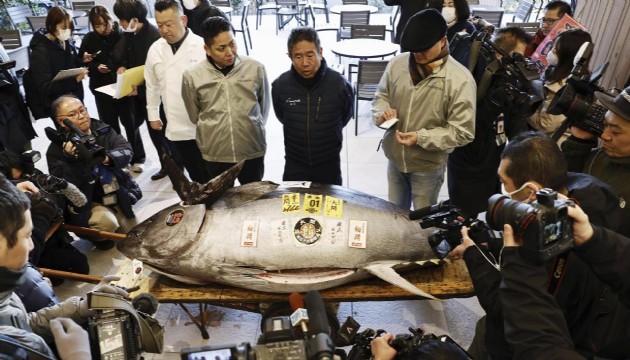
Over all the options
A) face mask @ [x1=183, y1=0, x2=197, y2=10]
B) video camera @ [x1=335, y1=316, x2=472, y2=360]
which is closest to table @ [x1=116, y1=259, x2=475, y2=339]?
video camera @ [x1=335, y1=316, x2=472, y2=360]

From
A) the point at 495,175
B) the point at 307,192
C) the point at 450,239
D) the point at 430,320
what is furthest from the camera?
the point at 495,175

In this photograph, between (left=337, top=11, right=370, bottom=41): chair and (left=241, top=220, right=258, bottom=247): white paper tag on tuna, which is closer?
(left=241, top=220, right=258, bottom=247): white paper tag on tuna

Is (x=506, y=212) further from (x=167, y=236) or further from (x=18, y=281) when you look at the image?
(x=167, y=236)

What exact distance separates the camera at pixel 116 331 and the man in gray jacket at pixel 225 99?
144cm

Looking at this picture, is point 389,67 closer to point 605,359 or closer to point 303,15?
point 605,359

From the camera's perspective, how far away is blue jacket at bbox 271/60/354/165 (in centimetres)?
291

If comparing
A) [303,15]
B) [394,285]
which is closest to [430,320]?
[394,285]

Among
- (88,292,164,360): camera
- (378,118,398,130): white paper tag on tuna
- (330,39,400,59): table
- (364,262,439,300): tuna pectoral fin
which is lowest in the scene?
(364,262,439,300): tuna pectoral fin

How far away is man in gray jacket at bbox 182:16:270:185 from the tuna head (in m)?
0.58

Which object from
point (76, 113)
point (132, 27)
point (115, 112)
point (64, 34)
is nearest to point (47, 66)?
point (64, 34)

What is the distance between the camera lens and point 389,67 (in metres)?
2.85

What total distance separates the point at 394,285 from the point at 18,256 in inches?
65.5

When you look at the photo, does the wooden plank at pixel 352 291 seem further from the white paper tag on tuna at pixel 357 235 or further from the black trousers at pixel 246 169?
the black trousers at pixel 246 169

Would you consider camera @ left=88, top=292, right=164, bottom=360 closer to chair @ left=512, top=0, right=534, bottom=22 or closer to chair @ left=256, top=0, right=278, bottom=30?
chair @ left=512, top=0, right=534, bottom=22
